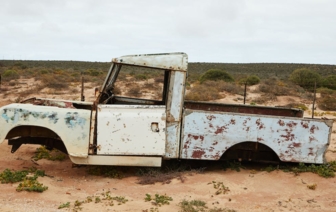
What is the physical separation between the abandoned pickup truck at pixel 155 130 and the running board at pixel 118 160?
0.05ft

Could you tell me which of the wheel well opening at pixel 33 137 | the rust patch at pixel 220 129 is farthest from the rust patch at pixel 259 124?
the wheel well opening at pixel 33 137

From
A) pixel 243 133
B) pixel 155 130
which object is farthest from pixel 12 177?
pixel 243 133

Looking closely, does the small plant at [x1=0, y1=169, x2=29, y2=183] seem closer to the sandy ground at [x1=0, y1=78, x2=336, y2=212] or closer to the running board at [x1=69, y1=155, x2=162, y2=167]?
the sandy ground at [x1=0, y1=78, x2=336, y2=212]

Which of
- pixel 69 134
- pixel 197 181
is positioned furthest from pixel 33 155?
pixel 197 181

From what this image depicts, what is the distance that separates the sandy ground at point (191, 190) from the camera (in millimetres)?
4504

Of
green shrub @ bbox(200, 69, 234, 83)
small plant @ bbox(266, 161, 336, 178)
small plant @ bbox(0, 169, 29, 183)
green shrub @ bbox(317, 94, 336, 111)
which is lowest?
small plant @ bbox(0, 169, 29, 183)

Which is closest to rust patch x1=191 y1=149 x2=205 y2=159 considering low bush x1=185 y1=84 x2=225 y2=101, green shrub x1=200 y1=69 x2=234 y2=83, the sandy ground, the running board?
the sandy ground

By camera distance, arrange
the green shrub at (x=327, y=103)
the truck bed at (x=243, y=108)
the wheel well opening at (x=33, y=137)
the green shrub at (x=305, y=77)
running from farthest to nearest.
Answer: the green shrub at (x=305, y=77) < the green shrub at (x=327, y=103) < the truck bed at (x=243, y=108) < the wheel well opening at (x=33, y=137)

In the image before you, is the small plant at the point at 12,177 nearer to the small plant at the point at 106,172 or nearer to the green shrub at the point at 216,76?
the small plant at the point at 106,172

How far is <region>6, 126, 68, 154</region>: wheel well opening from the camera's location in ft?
17.7

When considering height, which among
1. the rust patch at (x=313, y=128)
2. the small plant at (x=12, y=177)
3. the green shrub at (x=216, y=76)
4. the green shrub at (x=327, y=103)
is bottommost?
the small plant at (x=12, y=177)

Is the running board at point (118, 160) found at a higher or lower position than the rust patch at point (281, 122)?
lower

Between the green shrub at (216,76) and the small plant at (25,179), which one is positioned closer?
the small plant at (25,179)

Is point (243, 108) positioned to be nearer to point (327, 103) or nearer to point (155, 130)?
point (155, 130)
